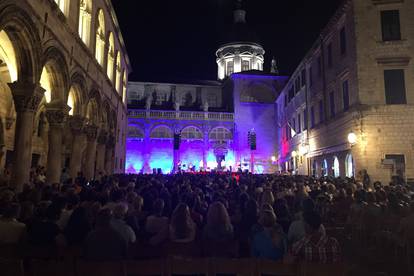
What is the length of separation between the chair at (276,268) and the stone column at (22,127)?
10.3 metres

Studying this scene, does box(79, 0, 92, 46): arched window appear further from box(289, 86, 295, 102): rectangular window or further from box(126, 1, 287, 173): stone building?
box(126, 1, 287, 173): stone building

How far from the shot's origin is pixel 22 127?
11453 millimetres

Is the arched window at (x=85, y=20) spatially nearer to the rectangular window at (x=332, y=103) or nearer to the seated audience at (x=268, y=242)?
the seated audience at (x=268, y=242)

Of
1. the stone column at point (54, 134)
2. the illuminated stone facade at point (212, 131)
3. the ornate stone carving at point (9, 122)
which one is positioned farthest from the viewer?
the illuminated stone facade at point (212, 131)

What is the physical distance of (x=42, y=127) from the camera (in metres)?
22.5

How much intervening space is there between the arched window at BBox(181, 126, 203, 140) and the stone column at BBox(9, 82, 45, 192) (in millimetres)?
33647

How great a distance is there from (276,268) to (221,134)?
42237mm

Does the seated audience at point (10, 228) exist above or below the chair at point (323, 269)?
above

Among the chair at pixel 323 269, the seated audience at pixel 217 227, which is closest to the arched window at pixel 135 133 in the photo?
the seated audience at pixel 217 227

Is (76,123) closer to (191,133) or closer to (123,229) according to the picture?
(123,229)

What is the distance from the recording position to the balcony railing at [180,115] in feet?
146

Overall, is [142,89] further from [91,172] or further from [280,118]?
[91,172]

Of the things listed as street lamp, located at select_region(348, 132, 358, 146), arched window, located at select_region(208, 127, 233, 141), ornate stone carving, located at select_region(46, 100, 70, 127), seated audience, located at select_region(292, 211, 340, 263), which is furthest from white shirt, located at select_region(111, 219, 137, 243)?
arched window, located at select_region(208, 127, 233, 141)

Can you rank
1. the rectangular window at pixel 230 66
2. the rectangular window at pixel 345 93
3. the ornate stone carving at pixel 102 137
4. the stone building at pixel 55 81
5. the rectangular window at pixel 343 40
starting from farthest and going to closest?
the rectangular window at pixel 230 66
the ornate stone carving at pixel 102 137
the rectangular window at pixel 343 40
the rectangular window at pixel 345 93
the stone building at pixel 55 81
